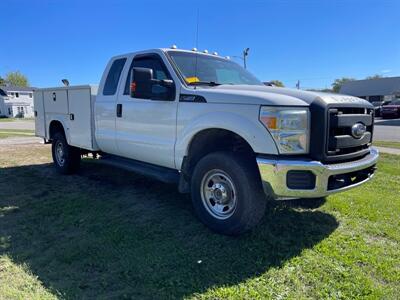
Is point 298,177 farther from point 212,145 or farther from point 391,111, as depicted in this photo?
point 391,111

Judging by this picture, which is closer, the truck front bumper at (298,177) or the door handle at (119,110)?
the truck front bumper at (298,177)

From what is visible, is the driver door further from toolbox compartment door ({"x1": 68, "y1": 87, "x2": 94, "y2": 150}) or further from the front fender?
toolbox compartment door ({"x1": 68, "y1": 87, "x2": 94, "y2": 150})

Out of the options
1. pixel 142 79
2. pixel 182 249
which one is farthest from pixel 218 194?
pixel 142 79

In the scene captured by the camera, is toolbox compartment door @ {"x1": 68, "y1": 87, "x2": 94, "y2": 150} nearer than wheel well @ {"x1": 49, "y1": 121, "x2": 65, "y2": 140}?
Yes

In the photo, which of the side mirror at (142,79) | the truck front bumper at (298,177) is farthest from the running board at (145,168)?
the truck front bumper at (298,177)

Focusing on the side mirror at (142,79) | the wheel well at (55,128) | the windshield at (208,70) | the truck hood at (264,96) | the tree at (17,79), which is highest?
the tree at (17,79)

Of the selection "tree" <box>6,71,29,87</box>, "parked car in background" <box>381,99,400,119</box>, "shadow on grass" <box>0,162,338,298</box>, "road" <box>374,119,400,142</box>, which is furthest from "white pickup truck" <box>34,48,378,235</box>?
"tree" <box>6,71,29,87</box>

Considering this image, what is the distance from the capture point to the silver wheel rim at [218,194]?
382 centimetres

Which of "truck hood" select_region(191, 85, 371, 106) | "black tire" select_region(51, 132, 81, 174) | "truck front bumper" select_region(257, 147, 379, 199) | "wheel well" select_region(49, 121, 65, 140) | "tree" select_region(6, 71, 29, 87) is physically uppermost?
"tree" select_region(6, 71, 29, 87)

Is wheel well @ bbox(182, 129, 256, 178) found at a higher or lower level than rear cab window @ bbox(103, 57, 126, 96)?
lower

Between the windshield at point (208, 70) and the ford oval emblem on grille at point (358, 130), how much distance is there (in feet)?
5.82

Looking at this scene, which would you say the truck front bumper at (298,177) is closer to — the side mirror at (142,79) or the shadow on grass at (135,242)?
the shadow on grass at (135,242)

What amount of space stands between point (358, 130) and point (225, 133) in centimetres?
143

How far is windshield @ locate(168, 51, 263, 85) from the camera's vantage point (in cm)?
452
